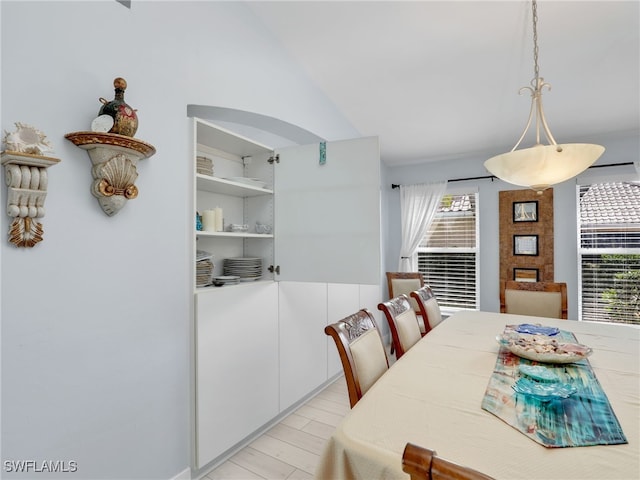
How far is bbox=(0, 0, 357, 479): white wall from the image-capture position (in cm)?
118

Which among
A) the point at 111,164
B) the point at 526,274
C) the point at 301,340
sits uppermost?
the point at 111,164

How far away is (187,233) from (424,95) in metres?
2.40

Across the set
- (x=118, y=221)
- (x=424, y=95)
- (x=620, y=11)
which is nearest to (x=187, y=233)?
(x=118, y=221)

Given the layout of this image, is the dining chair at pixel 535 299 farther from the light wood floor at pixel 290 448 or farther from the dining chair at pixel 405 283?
the light wood floor at pixel 290 448

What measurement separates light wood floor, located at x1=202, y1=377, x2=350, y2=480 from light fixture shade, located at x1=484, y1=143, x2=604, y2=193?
2013mm

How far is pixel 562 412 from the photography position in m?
1.06

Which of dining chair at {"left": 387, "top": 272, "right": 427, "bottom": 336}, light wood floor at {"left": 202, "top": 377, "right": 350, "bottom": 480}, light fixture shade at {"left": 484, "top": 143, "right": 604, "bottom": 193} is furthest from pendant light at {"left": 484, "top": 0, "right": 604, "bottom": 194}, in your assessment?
dining chair at {"left": 387, "top": 272, "right": 427, "bottom": 336}

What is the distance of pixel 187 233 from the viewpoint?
1.76 metres

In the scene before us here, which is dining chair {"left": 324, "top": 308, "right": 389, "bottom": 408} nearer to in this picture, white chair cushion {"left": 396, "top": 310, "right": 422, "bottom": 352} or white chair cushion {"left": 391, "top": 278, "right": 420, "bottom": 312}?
Answer: white chair cushion {"left": 396, "top": 310, "right": 422, "bottom": 352}

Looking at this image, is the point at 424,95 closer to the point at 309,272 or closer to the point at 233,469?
the point at 309,272

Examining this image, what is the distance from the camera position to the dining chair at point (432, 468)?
46 cm

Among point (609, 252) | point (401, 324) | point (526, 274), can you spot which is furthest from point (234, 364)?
point (609, 252)

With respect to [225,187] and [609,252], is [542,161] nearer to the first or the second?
[225,187]

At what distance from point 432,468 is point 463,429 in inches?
24.2
